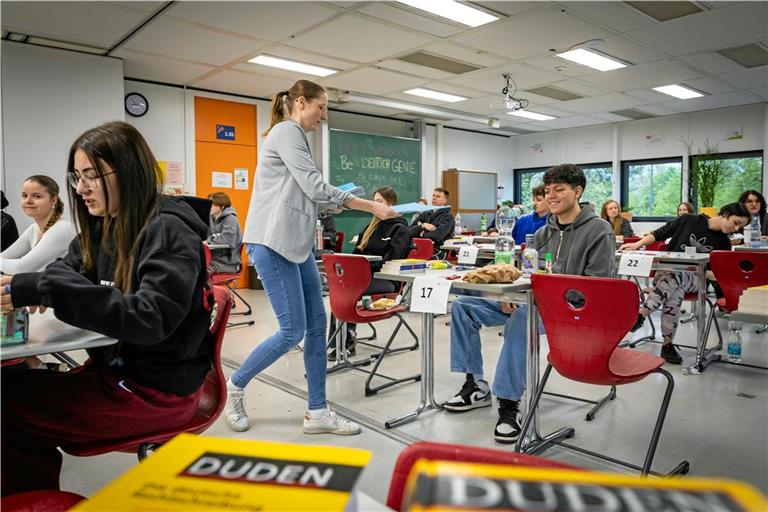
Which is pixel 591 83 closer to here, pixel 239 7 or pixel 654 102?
pixel 654 102

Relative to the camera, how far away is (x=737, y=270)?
332 centimetres

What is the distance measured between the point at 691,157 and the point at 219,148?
7.71m

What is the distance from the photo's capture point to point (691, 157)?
30.7 ft

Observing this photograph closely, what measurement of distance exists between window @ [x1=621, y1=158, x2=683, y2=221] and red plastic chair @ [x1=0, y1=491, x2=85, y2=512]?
34.2 feet

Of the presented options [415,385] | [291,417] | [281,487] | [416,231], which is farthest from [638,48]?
[281,487]

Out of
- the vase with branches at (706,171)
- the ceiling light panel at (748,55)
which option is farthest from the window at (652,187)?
the ceiling light panel at (748,55)

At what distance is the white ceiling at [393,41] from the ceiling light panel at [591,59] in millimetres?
116

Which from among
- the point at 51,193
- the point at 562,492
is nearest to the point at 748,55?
the point at 51,193

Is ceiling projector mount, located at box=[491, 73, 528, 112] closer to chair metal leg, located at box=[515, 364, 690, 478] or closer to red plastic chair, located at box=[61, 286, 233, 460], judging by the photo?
chair metal leg, located at box=[515, 364, 690, 478]

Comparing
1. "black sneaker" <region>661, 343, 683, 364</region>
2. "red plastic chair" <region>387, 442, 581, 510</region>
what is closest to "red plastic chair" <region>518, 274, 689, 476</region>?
"red plastic chair" <region>387, 442, 581, 510</region>

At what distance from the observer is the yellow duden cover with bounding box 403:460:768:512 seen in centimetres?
37

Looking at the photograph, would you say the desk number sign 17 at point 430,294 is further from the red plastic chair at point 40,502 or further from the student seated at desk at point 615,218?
the student seated at desk at point 615,218

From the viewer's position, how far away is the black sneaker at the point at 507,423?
7.97 feet

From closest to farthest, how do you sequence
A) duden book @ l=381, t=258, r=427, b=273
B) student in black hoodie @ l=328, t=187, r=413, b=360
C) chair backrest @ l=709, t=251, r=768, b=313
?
duden book @ l=381, t=258, r=427, b=273
chair backrest @ l=709, t=251, r=768, b=313
student in black hoodie @ l=328, t=187, r=413, b=360
